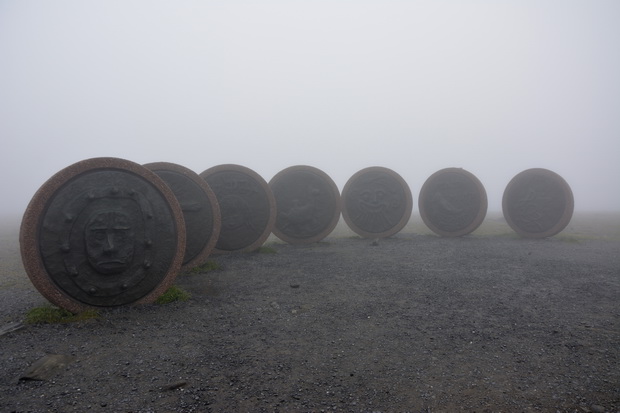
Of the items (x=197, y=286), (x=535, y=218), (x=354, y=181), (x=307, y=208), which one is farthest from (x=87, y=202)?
(x=535, y=218)

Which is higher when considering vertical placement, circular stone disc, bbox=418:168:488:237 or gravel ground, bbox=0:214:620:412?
circular stone disc, bbox=418:168:488:237

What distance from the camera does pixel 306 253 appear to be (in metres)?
9.51

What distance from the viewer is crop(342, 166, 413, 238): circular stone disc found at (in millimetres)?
12062

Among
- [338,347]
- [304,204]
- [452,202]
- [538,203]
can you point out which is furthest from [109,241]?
[538,203]

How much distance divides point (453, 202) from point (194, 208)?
356 inches

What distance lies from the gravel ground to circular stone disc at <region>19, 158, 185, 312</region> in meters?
0.41

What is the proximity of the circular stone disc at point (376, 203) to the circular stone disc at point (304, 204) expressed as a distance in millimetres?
1026

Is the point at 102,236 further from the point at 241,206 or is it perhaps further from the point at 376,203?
the point at 376,203

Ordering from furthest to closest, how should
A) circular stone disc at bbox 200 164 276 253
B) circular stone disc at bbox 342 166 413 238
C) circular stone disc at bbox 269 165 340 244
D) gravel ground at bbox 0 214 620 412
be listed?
circular stone disc at bbox 342 166 413 238
circular stone disc at bbox 269 165 340 244
circular stone disc at bbox 200 164 276 253
gravel ground at bbox 0 214 620 412

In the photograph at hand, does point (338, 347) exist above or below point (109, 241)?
below

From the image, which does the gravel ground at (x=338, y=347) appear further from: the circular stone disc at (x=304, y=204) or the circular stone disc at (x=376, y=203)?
the circular stone disc at (x=376, y=203)

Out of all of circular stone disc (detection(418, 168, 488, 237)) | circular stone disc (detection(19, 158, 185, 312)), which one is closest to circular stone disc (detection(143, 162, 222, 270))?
circular stone disc (detection(19, 158, 185, 312))

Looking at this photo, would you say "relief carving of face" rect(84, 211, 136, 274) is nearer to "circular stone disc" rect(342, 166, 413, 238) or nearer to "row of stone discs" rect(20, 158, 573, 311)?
"row of stone discs" rect(20, 158, 573, 311)

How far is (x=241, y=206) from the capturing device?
930cm
